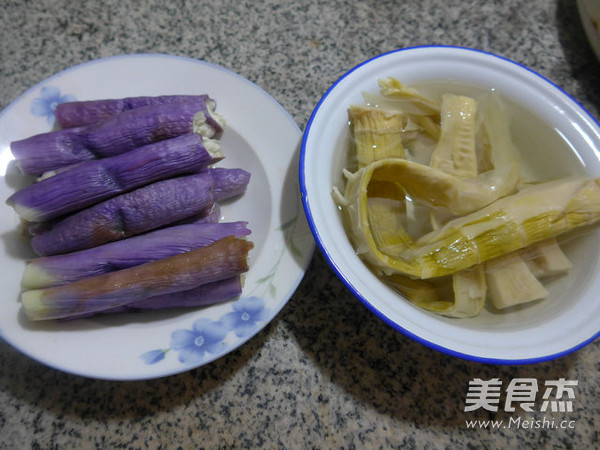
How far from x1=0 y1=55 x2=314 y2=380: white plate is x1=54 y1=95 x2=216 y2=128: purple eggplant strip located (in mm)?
35

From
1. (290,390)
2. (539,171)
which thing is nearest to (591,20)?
(539,171)

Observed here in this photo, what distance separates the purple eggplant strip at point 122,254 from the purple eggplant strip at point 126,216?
0.02 m

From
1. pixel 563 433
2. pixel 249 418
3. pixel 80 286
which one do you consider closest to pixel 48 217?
pixel 80 286

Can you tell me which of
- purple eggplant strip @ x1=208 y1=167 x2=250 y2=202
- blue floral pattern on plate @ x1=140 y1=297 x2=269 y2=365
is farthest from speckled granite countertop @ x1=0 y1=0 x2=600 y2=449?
purple eggplant strip @ x1=208 y1=167 x2=250 y2=202

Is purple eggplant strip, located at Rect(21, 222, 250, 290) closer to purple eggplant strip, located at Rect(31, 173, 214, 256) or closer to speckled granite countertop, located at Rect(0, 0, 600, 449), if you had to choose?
purple eggplant strip, located at Rect(31, 173, 214, 256)

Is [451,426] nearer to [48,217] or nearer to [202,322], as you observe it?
[202,322]

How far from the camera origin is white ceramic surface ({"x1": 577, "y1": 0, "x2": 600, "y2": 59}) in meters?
0.91

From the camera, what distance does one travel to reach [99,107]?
2.46 ft

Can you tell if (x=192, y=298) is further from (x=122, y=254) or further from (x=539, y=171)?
(x=539, y=171)

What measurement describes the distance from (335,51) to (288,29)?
13 cm

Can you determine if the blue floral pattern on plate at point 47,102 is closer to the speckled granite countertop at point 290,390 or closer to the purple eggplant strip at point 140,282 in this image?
the speckled granite countertop at point 290,390

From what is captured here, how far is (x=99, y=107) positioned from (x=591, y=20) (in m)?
1.06

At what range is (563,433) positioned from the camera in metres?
0.68

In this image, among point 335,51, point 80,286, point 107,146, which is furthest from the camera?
point 335,51
